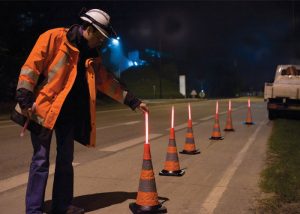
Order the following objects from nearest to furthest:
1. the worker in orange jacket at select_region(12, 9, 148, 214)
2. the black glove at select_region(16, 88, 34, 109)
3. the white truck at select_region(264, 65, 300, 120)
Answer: the black glove at select_region(16, 88, 34, 109)
the worker in orange jacket at select_region(12, 9, 148, 214)
the white truck at select_region(264, 65, 300, 120)

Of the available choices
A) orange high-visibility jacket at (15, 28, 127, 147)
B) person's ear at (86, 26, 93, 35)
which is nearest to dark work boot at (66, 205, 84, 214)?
orange high-visibility jacket at (15, 28, 127, 147)

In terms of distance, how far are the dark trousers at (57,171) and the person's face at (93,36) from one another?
86cm

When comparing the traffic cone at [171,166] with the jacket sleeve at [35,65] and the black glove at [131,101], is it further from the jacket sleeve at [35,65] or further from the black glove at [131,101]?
the jacket sleeve at [35,65]

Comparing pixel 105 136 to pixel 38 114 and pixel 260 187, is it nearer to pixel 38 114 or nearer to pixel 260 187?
pixel 260 187

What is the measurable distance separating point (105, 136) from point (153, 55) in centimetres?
8776

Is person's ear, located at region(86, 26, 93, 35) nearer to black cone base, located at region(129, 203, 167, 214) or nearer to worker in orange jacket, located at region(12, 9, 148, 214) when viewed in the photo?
worker in orange jacket, located at region(12, 9, 148, 214)

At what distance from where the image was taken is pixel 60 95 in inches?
179

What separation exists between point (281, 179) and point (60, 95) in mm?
3963

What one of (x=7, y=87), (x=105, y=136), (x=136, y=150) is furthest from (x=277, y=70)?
(x=7, y=87)

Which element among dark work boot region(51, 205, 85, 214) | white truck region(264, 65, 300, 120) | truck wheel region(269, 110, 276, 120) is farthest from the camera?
truck wheel region(269, 110, 276, 120)

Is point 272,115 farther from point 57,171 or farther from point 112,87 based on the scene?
→ point 57,171

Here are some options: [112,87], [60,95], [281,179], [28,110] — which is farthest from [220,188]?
[28,110]

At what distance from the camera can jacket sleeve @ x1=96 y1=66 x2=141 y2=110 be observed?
5.21m

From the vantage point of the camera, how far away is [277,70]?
23.9 meters
